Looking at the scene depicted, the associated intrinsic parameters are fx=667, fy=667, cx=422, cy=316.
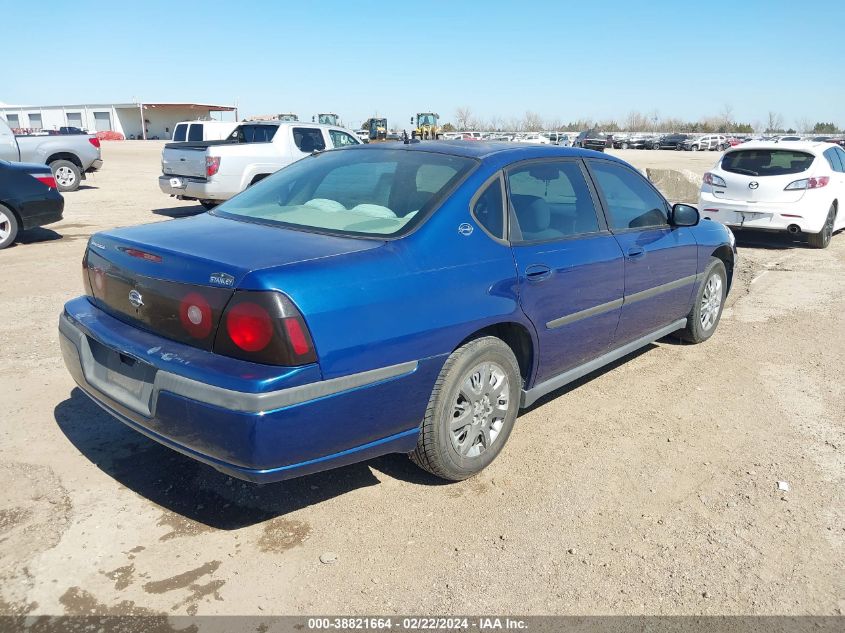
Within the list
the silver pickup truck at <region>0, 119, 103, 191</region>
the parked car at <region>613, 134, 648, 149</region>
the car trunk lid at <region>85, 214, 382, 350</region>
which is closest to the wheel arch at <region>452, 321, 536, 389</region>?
the car trunk lid at <region>85, 214, 382, 350</region>

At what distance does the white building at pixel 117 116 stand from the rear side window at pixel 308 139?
60.2 metres

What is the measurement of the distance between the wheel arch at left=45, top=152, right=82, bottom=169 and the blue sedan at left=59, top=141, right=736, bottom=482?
14.8 metres

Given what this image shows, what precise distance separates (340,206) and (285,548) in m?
1.75

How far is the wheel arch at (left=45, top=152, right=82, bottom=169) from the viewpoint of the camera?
639 inches

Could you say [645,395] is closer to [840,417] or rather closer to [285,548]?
[840,417]

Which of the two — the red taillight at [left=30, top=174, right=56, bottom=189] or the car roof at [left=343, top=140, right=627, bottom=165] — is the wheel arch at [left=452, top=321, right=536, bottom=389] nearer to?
the car roof at [left=343, top=140, right=627, bottom=165]

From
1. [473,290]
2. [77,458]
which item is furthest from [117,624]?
[473,290]

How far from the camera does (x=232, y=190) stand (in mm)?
11656

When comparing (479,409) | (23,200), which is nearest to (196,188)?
(23,200)

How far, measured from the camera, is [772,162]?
396 inches

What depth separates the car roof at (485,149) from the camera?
12.3 feet

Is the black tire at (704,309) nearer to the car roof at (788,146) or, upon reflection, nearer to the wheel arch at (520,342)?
the wheel arch at (520,342)

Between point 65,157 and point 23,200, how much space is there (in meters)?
8.72

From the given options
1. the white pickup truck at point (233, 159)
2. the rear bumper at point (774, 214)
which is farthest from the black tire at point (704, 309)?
the white pickup truck at point (233, 159)
